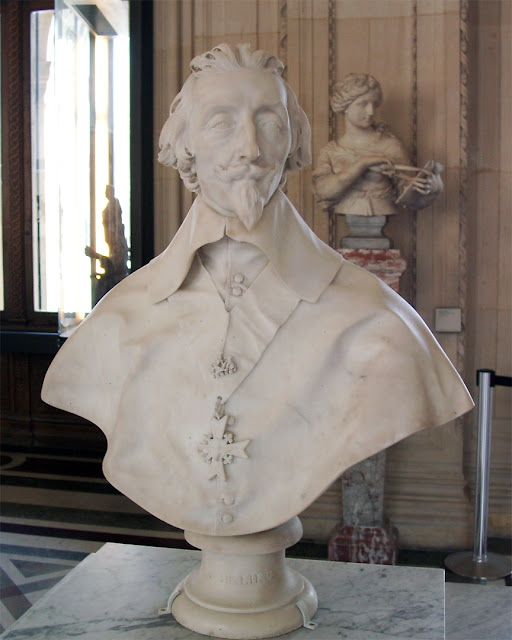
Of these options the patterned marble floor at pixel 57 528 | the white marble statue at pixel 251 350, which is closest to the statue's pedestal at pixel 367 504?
the patterned marble floor at pixel 57 528

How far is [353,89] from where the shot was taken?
414 cm

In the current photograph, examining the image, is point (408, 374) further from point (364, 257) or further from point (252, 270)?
point (364, 257)

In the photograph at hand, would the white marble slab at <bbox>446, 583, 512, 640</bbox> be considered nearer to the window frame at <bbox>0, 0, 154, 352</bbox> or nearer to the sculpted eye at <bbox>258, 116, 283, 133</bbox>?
the sculpted eye at <bbox>258, 116, 283, 133</bbox>

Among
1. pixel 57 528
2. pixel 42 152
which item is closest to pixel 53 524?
pixel 57 528

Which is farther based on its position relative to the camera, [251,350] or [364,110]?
[364,110]

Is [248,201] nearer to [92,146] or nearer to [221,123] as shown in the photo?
[221,123]

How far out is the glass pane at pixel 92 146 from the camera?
4809mm

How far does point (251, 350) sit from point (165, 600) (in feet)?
2.85

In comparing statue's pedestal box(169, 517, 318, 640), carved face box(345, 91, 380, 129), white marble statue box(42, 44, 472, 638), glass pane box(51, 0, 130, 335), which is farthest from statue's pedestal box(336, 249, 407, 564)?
white marble statue box(42, 44, 472, 638)

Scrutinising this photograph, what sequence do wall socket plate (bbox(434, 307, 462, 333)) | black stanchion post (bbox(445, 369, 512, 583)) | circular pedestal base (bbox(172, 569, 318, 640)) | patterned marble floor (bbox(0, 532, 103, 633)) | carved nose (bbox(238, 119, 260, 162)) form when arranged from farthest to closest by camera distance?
wall socket plate (bbox(434, 307, 462, 333)), black stanchion post (bbox(445, 369, 512, 583)), patterned marble floor (bbox(0, 532, 103, 633)), circular pedestal base (bbox(172, 569, 318, 640)), carved nose (bbox(238, 119, 260, 162))

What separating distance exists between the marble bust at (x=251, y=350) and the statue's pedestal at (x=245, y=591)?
0.13 meters

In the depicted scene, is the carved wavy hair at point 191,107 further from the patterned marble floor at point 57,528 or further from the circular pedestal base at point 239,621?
the patterned marble floor at point 57,528

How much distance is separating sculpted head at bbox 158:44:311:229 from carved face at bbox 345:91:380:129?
7.37 feet

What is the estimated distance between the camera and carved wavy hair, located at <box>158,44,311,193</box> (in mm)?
Answer: 1922
